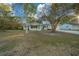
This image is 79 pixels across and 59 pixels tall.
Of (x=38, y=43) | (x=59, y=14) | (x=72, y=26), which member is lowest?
(x=38, y=43)

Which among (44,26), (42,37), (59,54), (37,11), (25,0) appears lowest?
(59,54)

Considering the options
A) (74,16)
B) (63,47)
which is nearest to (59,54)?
(63,47)

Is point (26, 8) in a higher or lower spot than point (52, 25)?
higher

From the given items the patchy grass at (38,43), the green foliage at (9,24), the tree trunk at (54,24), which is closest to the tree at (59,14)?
the tree trunk at (54,24)

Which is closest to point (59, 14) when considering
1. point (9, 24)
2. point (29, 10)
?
point (29, 10)

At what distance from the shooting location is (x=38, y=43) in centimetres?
158

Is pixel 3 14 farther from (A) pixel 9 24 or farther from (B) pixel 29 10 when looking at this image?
(B) pixel 29 10

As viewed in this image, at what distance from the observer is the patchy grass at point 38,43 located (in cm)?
156

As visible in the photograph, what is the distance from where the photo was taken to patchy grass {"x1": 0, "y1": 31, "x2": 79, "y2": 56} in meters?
1.56

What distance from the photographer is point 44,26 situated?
1.59m

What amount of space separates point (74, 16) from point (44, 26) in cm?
30

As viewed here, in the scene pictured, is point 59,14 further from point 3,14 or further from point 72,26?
point 3,14

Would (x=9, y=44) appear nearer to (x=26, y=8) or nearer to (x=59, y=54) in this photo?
(x=26, y=8)

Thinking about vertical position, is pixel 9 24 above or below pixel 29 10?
below
